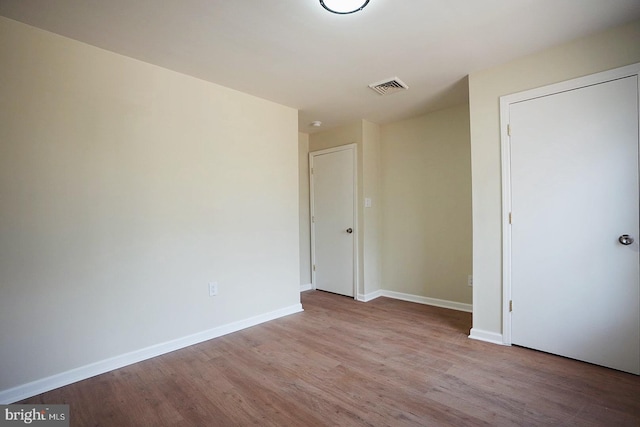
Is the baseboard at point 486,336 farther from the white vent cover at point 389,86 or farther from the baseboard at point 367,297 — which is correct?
the white vent cover at point 389,86

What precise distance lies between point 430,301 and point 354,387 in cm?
221

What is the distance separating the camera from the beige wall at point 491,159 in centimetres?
246

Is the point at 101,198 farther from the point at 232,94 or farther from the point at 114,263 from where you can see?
the point at 232,94

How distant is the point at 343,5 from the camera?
1.81 m

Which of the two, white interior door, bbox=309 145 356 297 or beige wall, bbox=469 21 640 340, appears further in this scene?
white interior door, bbox=309 145 356 297

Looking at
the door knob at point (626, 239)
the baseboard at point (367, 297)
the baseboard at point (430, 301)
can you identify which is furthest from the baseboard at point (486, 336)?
the baseboard at point (367, 297)

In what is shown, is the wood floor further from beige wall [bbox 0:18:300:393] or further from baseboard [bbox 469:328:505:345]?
beige wall [bbox 0:18:300:393]

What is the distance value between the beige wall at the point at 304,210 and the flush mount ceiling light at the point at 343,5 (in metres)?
2.85

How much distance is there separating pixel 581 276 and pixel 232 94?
3.37m

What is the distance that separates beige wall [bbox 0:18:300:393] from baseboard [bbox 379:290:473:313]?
1859mm

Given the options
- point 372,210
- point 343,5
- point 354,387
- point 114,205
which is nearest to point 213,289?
point 114,205

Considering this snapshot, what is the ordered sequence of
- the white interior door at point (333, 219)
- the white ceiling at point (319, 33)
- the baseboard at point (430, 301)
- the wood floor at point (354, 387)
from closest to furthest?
the wood floor at point (354, 387) → the white ceiling at point (319, 33) → the baseboard at point (430, 301) → the white interior door at point (333, 219)

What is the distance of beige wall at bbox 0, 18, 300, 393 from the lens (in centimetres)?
198

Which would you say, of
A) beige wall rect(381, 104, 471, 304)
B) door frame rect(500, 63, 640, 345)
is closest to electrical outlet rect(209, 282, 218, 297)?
beige wall rect(381, 104, 471, 304)
